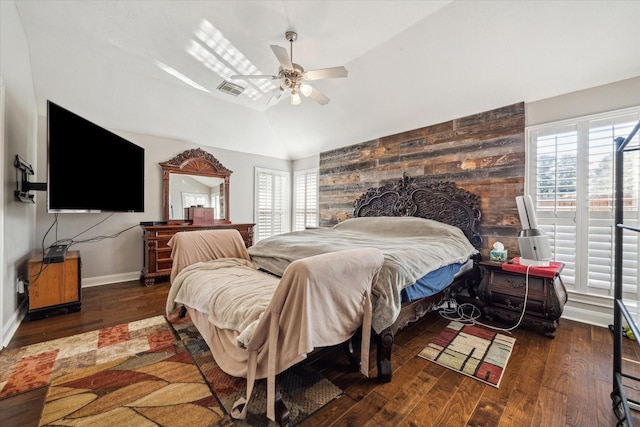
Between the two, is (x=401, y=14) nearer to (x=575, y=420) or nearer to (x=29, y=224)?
(x=575, y=420)

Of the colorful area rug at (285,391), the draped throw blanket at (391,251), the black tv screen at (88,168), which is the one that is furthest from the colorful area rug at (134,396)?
the black tv screen at (88,168)

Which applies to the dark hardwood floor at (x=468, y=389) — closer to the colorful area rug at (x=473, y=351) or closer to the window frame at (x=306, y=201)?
the colorful area rug at (x=473, y=351)

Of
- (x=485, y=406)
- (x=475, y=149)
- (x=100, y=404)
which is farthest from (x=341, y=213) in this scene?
(x=100, y=404)

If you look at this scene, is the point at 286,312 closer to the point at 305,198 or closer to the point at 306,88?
the point at 306,88

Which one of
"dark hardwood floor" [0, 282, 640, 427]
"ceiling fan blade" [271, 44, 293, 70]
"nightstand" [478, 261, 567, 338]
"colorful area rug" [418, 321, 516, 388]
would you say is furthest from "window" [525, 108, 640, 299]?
"ceiling fan blade" [271, 44, 293, 70]

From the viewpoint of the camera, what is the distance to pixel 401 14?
2451mm

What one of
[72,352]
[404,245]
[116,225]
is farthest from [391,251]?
[116,225]

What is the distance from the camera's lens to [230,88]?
392cm

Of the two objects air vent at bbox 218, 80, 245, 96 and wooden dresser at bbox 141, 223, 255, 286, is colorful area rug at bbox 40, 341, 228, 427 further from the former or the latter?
air vent at bbox 218, 80, 245, 96

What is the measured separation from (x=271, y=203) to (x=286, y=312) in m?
4.88

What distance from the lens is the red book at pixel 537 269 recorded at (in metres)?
2.25

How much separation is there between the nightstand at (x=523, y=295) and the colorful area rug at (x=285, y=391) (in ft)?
6.50

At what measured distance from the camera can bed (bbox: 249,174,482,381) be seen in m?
1.65

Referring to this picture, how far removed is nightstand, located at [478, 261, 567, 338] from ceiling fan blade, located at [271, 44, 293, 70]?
9.47ft
